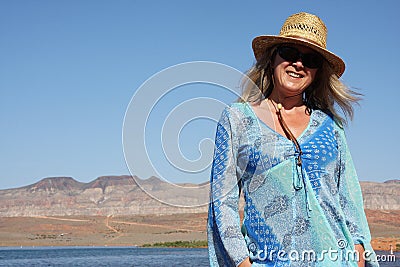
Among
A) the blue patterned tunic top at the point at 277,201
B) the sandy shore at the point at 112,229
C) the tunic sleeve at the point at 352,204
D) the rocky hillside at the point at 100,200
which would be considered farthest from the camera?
the rocky hillside at the point at 100,200

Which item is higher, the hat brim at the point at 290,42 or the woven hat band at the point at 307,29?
the woven hat band at the point at 307,29

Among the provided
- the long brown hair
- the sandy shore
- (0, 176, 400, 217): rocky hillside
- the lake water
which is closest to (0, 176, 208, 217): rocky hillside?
(0, 176, 400, 217): rocky hillside

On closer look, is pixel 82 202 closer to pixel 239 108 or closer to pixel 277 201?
pixel 239 108

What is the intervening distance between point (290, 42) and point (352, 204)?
599 mm

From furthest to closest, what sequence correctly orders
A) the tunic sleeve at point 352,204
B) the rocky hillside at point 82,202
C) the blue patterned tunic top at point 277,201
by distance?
the rocky hillside at point 82,202 → the tunic sleeve at point 352,204 → the blue patterned tunic top at point 277,201

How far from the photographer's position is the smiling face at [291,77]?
7.94 feet

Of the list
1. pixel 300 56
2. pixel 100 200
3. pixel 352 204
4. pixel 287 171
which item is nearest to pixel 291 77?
pixel 300 56

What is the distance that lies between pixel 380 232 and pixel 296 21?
70089mm

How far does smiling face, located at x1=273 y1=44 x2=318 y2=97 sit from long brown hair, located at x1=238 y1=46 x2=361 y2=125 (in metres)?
0.07

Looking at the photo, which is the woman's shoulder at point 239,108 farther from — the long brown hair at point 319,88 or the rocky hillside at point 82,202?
the rocky hillside at point 82,202

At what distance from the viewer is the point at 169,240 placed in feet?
238

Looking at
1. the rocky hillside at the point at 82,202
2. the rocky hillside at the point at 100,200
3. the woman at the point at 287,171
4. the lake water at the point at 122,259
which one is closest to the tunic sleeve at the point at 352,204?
the woman at the point at 287,171

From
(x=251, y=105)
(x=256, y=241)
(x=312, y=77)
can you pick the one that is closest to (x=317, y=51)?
(x=312, y=77)

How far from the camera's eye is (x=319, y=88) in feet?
8.45
